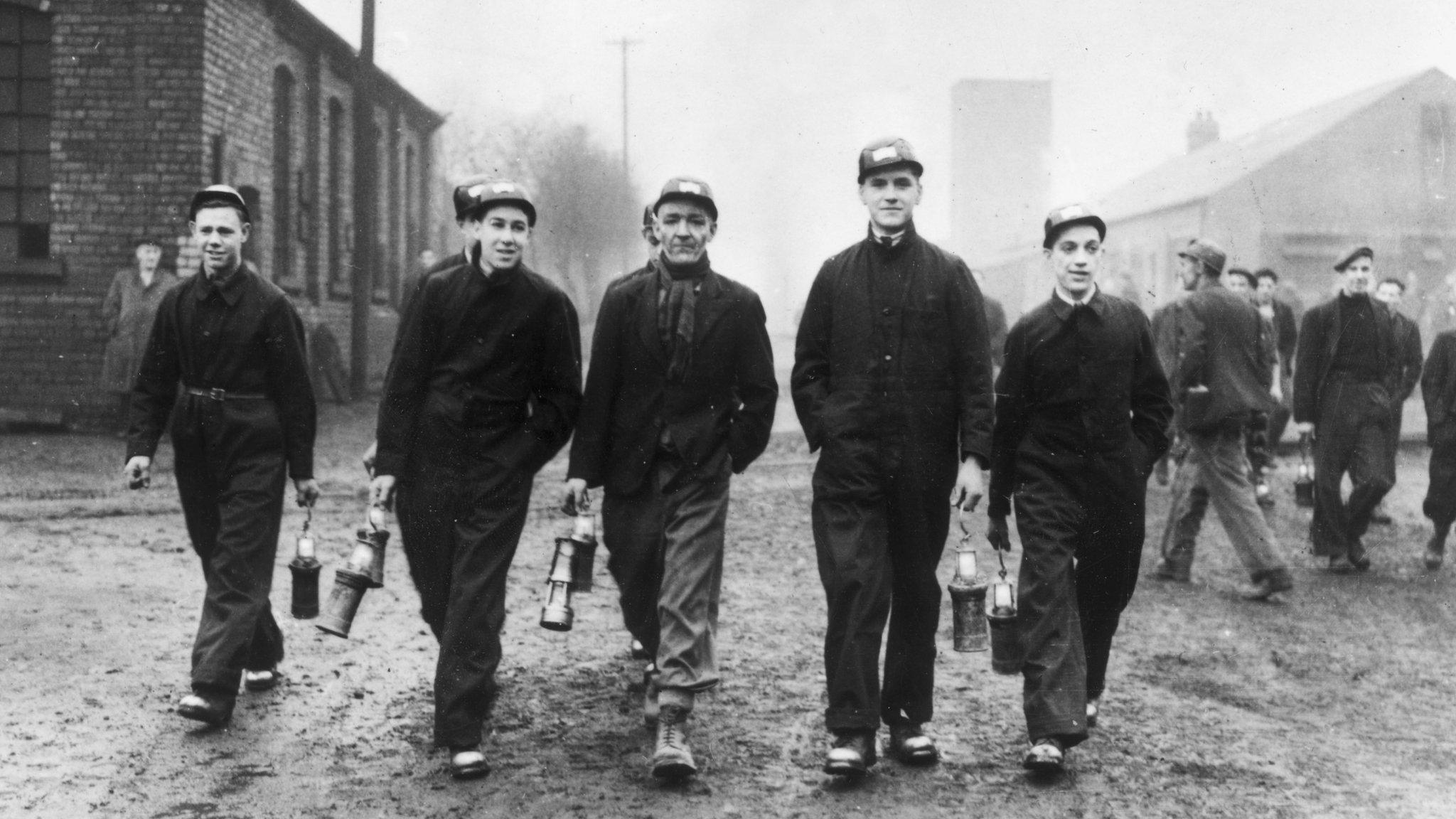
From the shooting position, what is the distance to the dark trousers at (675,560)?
5070 mm

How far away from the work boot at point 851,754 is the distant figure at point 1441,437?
6234 mm

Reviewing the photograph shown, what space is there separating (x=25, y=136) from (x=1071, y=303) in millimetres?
15572

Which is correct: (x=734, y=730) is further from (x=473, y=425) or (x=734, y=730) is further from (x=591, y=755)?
(x=473, y=425)

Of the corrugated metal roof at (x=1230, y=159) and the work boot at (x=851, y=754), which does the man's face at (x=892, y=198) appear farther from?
the corrugated metal roof at (x=1230, y=159)

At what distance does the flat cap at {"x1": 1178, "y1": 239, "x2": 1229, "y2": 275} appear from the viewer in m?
9.22

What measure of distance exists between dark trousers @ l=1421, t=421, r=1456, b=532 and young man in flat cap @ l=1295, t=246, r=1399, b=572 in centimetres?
48

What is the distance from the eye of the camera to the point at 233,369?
19.2 feet

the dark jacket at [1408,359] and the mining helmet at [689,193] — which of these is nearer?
the mining helmet at [689,193]

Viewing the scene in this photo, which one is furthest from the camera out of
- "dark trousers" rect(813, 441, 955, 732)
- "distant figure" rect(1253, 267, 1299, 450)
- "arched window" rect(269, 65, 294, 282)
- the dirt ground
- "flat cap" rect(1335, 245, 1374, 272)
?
"arched window" rect(269, 65, 294, 282)

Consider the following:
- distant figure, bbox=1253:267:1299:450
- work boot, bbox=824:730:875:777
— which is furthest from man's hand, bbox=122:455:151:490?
distant figure, bbox=1253:267:1299:450

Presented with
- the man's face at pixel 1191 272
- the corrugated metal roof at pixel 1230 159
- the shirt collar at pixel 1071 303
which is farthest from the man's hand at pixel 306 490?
the corrugated metal roof at pixel 1230 159

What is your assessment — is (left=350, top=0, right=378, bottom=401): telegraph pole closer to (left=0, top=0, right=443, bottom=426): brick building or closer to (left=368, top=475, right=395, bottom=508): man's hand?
(left=0, top=0, right=443, bottom=426): brick building

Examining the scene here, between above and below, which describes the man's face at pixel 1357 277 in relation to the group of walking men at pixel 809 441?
above

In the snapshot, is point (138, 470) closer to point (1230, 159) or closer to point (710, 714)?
point (710, 714)
